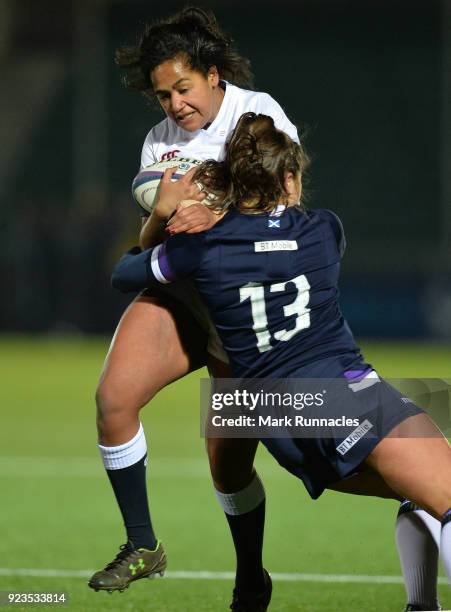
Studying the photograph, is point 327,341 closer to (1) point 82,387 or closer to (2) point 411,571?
(2) point 411,571

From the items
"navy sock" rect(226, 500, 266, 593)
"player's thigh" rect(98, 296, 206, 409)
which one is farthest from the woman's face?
"navy sock" rect(226, 500, 266, 593)

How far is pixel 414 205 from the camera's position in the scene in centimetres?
1892

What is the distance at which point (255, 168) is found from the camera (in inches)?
144

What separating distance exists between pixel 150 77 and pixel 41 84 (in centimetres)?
1717

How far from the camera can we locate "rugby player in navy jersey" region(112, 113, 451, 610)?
3.63 metres

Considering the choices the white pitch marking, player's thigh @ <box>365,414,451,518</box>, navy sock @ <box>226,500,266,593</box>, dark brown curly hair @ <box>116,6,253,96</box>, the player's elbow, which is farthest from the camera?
the white pitch marking

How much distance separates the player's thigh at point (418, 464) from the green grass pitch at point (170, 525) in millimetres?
1099

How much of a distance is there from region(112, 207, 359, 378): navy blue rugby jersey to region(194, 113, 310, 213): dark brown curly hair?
0.05 metres

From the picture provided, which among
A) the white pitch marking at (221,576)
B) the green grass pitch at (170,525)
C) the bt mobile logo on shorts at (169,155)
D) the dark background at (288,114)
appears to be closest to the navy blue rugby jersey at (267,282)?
the bt mobile logo on shorts at (169,155)

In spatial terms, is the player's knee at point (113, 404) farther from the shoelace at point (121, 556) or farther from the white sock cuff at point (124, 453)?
the shoelace at point (121, 556)

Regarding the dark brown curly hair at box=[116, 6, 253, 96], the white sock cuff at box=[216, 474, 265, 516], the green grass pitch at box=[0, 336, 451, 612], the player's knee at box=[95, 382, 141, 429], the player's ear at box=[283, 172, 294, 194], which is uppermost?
the dark brown curly hair at box=[116, 6, 253, 96]

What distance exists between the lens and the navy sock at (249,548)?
4.34 metres

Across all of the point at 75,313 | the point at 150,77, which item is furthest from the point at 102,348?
→ the point at 150,77

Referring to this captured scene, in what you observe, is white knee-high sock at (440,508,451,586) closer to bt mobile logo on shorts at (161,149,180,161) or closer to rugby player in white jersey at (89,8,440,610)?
rugby player in white jersey at (89,8,440,610)
